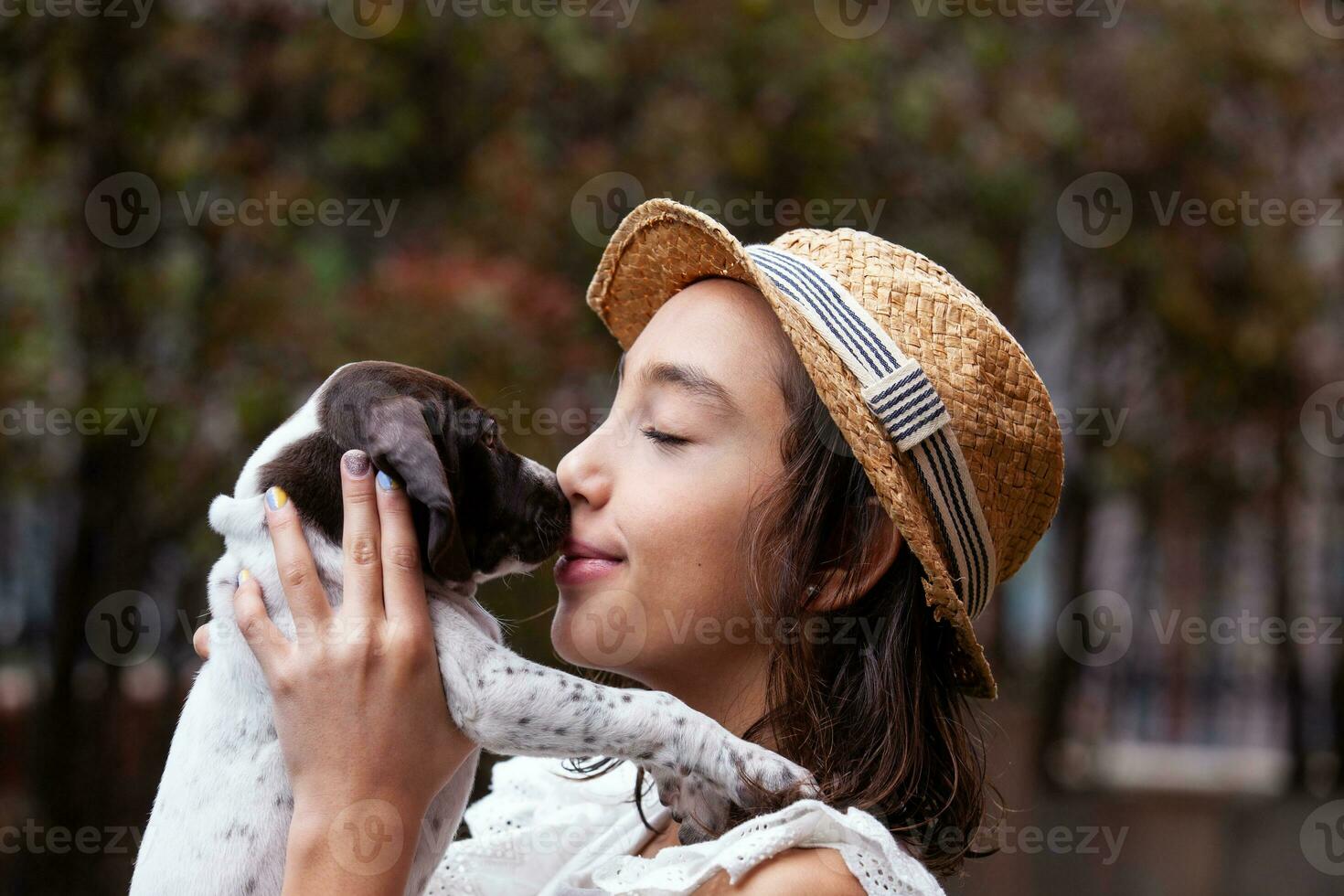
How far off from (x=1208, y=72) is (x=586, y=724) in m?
9.65

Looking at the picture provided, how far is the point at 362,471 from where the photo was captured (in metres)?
2.62

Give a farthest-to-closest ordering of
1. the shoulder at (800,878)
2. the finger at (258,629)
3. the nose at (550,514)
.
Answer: the nose at (550,514) → the finger at (258,629) → the shoulder at (800,878)

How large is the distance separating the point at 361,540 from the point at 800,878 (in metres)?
1.01

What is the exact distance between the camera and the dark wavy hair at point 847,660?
8.56ft

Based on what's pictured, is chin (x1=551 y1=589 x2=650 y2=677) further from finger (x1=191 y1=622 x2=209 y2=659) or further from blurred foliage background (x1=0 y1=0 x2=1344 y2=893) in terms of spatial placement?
blurred foliage background (x1=0 y1=0 x2=1344 y2=893)

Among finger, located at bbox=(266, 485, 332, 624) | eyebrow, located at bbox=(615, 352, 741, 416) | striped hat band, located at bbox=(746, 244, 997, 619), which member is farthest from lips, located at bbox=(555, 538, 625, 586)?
striped hat band, located at bbox=(746, 244, 997, 619)

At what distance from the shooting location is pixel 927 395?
2500mm

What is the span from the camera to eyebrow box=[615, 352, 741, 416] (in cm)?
264

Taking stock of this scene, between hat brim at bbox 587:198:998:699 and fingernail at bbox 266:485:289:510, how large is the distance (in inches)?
38.8

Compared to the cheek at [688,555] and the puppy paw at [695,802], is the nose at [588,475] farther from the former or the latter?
the puppy paw at [695,802]

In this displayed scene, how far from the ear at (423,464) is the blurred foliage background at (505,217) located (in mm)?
1478

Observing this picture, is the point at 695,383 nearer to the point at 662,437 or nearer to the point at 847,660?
the point at 662,437

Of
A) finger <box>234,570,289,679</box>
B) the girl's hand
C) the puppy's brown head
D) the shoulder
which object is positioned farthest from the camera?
the puppy's brown head

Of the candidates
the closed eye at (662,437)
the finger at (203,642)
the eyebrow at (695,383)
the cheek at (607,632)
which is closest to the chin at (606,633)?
the cheek at (607,632)
